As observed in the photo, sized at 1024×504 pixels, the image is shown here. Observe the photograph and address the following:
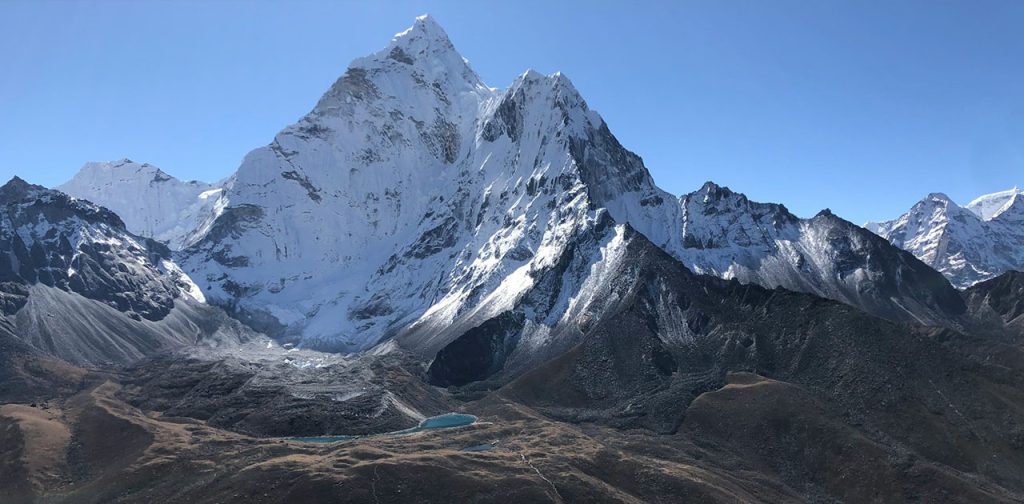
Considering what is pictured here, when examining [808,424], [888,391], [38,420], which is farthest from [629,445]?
[38,420]

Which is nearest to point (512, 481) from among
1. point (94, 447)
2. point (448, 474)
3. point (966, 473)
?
point (448, 474)

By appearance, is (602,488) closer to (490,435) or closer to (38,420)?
(490,435)

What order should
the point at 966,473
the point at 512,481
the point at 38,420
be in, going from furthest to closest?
the point at 38,420
the point at 966,473
the point at 512,481

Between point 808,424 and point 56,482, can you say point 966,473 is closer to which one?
point 808,424

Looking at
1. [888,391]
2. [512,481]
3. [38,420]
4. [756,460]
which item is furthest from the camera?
[38,420]

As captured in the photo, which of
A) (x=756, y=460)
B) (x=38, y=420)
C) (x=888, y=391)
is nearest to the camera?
(x=756, y=460)

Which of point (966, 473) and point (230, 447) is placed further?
point (230, 447)

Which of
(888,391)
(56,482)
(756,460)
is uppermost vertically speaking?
(888,391)

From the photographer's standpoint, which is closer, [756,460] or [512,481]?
[512,481]

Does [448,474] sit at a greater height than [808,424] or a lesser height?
lesser
